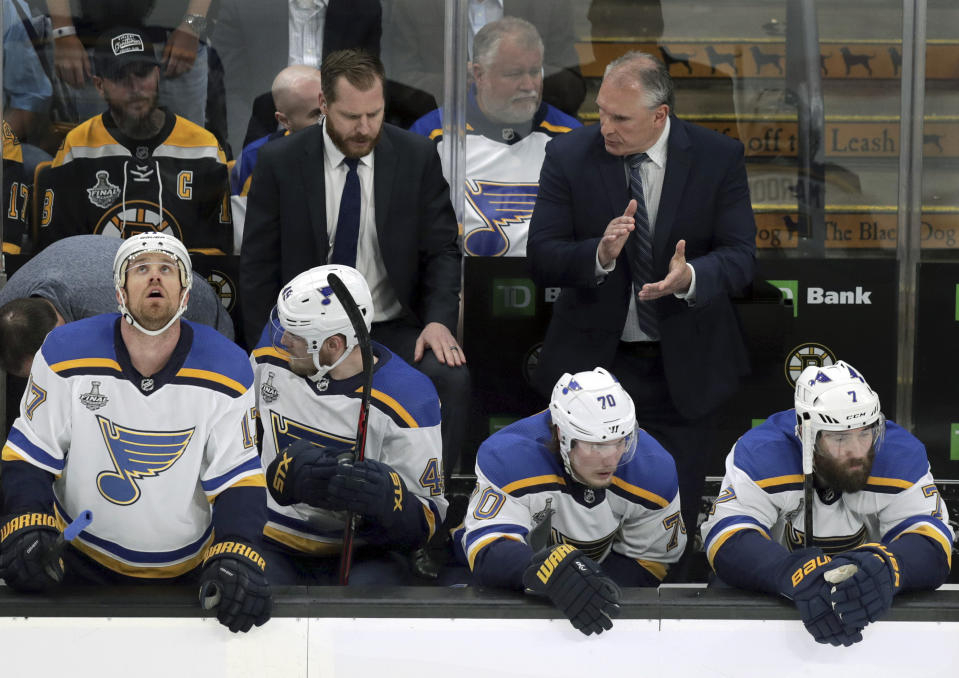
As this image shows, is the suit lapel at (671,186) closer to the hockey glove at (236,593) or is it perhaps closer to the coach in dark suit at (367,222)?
the coach in dark suit at (367,222)

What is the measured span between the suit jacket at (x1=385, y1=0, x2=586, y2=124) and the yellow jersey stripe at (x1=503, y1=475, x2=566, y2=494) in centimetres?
159

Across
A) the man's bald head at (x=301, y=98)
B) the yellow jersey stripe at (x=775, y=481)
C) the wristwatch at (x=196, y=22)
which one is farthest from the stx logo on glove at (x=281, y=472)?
the wristwatch at (x=196, y=22)

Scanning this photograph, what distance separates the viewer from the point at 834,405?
3137mm

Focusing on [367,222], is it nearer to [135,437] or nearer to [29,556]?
[135,437]

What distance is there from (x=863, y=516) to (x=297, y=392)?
4.73ft

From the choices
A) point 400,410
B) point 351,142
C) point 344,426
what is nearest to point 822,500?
point 400,410

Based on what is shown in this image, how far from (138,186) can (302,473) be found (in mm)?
1517

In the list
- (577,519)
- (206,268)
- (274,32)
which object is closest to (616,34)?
(274,32)

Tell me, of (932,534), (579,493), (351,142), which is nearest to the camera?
(932,534)

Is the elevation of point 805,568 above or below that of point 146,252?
below

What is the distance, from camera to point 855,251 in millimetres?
4488

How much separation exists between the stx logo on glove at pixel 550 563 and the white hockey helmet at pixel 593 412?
0.38m

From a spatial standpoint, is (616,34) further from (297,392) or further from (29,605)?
(29,605)

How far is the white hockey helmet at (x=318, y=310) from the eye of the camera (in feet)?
11.0
